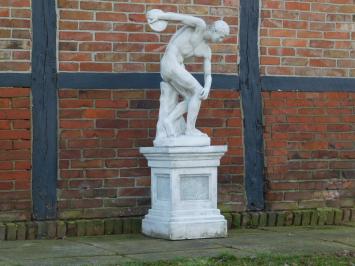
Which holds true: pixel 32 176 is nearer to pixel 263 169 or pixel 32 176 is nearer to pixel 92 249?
pixel 92 249

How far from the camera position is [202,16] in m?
8.11

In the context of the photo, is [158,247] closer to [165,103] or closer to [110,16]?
[165,103]

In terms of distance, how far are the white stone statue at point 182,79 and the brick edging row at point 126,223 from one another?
3.31ft

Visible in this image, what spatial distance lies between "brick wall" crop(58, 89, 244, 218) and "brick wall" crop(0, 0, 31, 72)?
1.70 ft

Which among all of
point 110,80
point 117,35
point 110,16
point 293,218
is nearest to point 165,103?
point 110,80

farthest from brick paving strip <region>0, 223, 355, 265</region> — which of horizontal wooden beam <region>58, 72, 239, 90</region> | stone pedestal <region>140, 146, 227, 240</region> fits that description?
horizontal wooden beam <region>58, 72, 239, 90</region>

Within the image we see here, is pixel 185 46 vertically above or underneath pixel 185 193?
above

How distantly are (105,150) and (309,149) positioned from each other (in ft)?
7.59

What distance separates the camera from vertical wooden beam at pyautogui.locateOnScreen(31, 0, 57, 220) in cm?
748

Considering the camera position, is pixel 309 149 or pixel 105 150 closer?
pixel 105 150

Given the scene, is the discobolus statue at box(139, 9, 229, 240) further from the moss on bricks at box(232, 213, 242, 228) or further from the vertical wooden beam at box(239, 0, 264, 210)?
the vertical wooden beam at box(239, 0, 264, 210)

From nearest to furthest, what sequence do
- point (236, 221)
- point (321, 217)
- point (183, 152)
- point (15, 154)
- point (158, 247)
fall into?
point (158, 247) < point (183, 152) < point (15, 154) < point (236, 221) < point (321, 217)

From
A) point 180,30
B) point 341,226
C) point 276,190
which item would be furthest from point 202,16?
point 341,226

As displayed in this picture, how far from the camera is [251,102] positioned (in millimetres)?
8281
